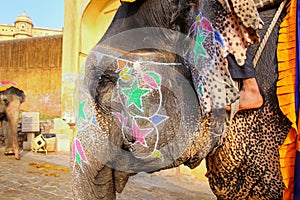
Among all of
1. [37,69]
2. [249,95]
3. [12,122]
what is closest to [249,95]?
[249,95]

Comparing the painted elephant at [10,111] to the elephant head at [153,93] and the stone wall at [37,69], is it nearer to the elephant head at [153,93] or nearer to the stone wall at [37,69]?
the stone wall at [37,69]

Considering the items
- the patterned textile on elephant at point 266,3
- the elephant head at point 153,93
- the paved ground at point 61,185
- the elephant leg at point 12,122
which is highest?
the patterned textile on elephant at point 266,3

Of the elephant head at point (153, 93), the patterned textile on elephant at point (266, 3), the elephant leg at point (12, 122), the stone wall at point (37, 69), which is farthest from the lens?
the stone wall at point (37, 69)

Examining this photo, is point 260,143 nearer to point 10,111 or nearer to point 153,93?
point 153,93

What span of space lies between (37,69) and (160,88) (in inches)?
559

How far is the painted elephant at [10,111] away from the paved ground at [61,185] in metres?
1.12

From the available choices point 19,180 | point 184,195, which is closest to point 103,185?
point 184,195

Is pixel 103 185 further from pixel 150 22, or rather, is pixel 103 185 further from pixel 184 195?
pixel 184 195

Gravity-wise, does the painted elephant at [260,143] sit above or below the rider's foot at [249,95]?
below

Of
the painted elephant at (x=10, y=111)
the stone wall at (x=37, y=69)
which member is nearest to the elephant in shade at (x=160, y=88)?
the painted elephant at (x=10, y=111)

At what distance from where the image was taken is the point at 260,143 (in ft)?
3.47

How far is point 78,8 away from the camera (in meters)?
7.23

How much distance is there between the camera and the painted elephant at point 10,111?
23.0ft

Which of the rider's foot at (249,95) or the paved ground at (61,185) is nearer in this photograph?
the rider's foot at (249,95)
